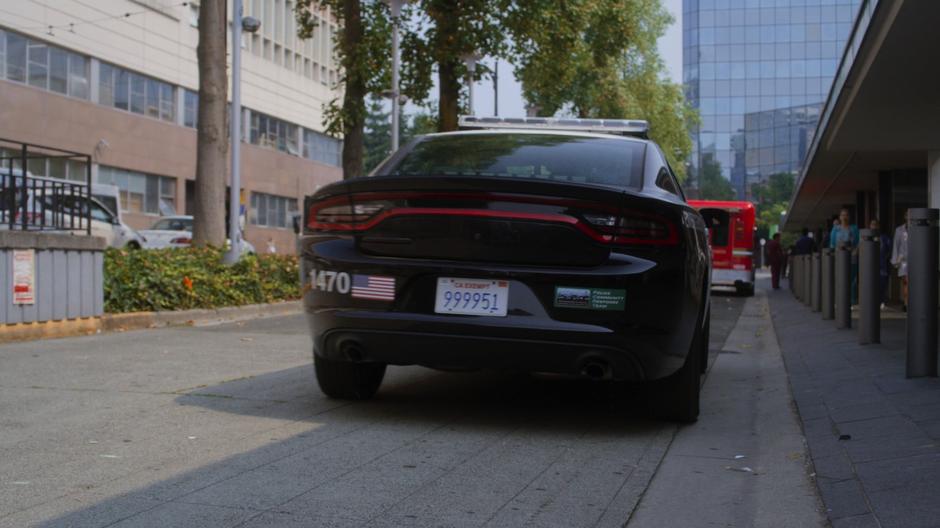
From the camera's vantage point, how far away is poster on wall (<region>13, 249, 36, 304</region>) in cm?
1077

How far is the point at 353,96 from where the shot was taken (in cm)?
2352

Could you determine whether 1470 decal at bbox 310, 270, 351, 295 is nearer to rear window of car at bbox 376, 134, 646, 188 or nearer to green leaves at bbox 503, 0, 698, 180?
rear window of car at bbox 376, 134, 646, 188

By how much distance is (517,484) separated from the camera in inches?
179

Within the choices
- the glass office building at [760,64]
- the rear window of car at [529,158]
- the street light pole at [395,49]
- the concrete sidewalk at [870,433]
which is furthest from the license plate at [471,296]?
the glass office building at [760,64]

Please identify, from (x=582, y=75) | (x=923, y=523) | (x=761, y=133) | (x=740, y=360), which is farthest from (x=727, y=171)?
(x=923, y=523)

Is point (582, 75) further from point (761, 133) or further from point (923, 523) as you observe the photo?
point (761, 133)

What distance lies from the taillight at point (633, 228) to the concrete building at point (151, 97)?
20.9 meters

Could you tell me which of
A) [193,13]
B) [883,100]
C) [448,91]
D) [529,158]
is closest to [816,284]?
[883,100]

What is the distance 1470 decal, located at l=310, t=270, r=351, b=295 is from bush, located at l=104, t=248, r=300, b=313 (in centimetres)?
765

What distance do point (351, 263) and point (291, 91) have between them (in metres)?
52.9

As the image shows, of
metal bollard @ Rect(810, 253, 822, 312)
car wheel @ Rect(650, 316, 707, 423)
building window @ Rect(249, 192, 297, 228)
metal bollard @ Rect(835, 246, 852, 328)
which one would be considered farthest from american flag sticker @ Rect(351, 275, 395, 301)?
building window @ Rect(249, 192, 297, 228)

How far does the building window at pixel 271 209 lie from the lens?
5344 cm

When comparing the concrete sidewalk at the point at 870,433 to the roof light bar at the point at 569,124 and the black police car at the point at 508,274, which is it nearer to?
the black police car at the point at 508,274

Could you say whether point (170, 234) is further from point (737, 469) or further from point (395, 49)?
point (737, 469)
